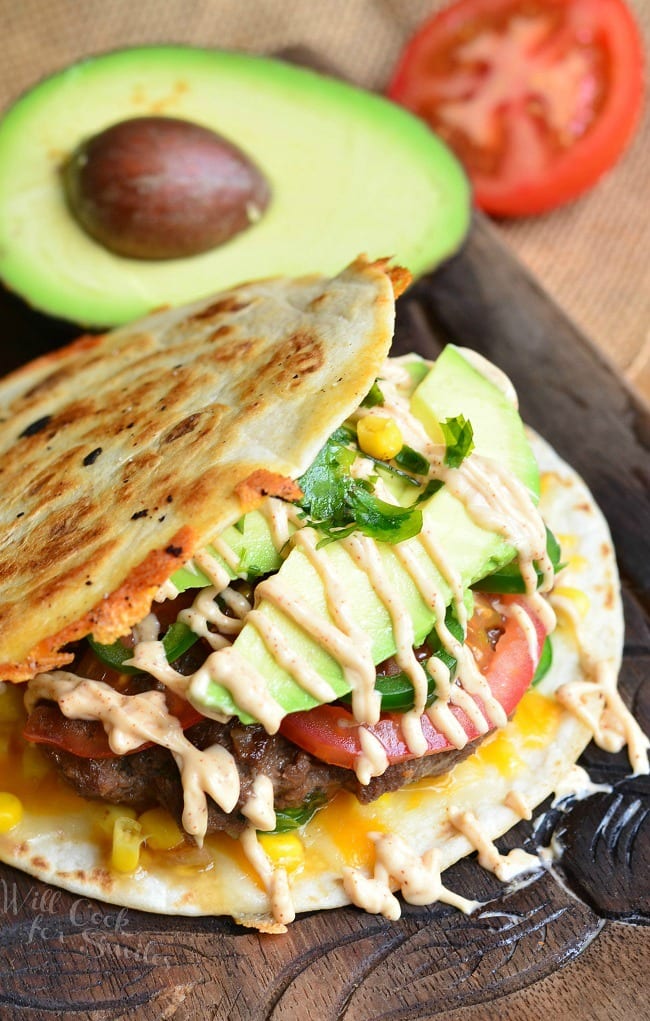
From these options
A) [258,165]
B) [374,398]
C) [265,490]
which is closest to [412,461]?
[374,398]

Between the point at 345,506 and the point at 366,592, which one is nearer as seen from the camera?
the point at 366,592

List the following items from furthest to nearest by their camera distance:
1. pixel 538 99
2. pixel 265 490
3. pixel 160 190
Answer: pixel 538 99 → pixel 160 190 → pixel 265 490

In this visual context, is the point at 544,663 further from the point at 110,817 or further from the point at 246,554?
the point at 110,817

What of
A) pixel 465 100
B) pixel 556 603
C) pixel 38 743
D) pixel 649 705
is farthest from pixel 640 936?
pixel 465 100

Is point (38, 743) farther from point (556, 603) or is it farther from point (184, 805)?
point (556, 603)

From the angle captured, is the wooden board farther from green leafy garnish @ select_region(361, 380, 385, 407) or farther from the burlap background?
the burlap background

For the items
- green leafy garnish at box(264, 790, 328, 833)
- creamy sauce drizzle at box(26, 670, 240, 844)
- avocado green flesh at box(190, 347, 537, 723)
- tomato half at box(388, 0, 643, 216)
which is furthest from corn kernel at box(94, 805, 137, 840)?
tomato half at box(388, 0, 643, 216)

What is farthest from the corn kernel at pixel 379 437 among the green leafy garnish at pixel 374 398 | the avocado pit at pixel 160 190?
the avocado pit at pixel 160 190
